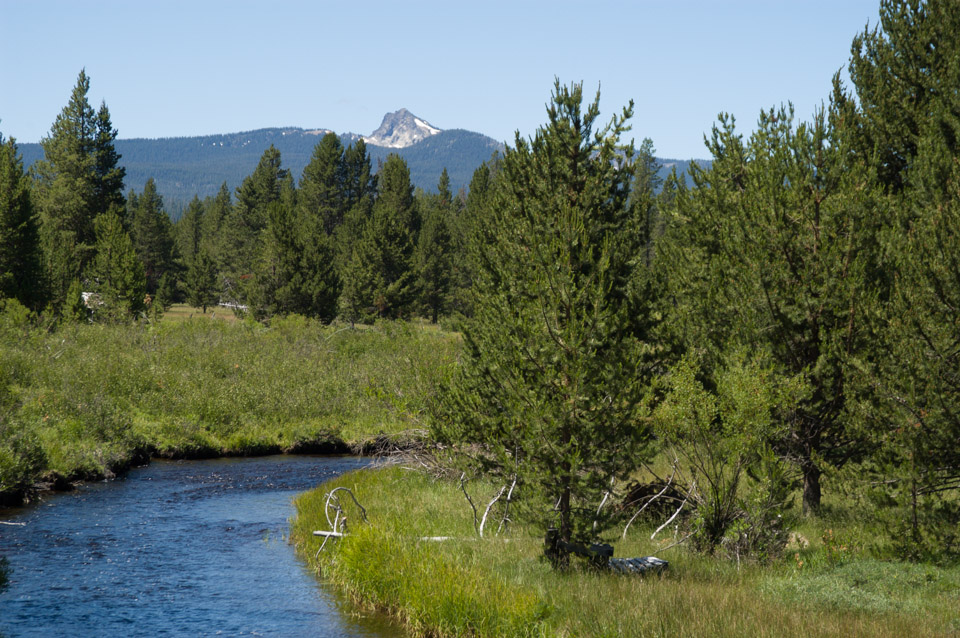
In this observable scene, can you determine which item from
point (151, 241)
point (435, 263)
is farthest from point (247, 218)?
point (435, 263)

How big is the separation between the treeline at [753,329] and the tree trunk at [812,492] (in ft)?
0.21

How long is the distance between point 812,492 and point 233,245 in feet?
280

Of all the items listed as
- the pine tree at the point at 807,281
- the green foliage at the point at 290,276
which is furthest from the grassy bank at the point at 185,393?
the pine tree at the point at 807,281

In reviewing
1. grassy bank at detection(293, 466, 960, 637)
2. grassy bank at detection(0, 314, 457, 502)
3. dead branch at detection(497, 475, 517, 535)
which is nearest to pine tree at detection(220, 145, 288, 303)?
grassy bank at detection(0, 314, 457, 502)

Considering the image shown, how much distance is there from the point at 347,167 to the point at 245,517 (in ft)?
266

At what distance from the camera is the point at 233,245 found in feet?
317

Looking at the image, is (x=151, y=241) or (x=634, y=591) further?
(x=151, y=241)

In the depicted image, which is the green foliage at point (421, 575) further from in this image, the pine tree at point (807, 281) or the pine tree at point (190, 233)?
the pine tree at point (190, 233)

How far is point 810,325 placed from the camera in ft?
63.3

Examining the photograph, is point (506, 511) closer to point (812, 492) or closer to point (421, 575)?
point (421, 575)

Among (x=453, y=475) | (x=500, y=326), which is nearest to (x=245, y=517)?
(x=453, y=475)

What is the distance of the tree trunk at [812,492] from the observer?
68.2 ft

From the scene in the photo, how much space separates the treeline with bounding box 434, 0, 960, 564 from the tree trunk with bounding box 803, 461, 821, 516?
2.6 inches

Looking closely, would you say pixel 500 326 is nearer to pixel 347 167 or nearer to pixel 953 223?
pixel 953 223
